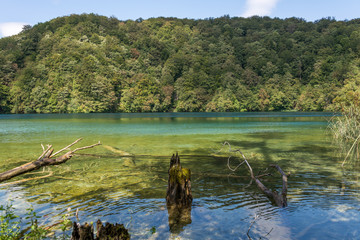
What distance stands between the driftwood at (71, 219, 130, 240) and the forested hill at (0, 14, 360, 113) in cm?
8200

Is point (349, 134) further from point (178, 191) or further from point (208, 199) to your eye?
point (178, 191)

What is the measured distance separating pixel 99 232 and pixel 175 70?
111 meters

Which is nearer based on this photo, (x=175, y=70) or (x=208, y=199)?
(x=208, y=199)

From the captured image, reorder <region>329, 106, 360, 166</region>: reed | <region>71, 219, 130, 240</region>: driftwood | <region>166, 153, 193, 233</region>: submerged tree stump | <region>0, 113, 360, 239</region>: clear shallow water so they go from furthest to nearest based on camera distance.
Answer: <region>329, 106, 360, 166</region>: reed → <region>166, 153, 193, 233</region>: submerged tree stump → <region>0, 113, 360, 239</region>: clear shallow water → <region>71, 219, 130, 240</region>: driftwood

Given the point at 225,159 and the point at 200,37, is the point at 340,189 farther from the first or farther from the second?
the point at 200,37

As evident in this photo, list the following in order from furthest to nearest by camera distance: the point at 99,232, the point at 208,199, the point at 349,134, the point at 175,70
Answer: the point at 175,70 → the point at 349,134 → the point at 208,199 → the point at 99,232

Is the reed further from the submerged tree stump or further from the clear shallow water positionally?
the submerged tree stump

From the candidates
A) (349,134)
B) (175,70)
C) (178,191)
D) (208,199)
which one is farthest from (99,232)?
(175,70)

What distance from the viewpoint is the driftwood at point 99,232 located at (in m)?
3.58

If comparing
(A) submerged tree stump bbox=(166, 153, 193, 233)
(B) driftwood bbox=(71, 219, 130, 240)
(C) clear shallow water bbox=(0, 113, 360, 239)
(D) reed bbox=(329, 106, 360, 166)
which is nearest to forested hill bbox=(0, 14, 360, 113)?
(D) reed bbox=(329, 106, 360, 166)

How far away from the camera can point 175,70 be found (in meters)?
113

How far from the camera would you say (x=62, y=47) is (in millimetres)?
112625

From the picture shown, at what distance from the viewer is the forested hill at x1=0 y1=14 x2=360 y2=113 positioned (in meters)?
95.4

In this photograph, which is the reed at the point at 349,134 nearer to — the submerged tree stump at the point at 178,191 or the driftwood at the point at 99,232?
the submerged tree stump at the point at 178,191
